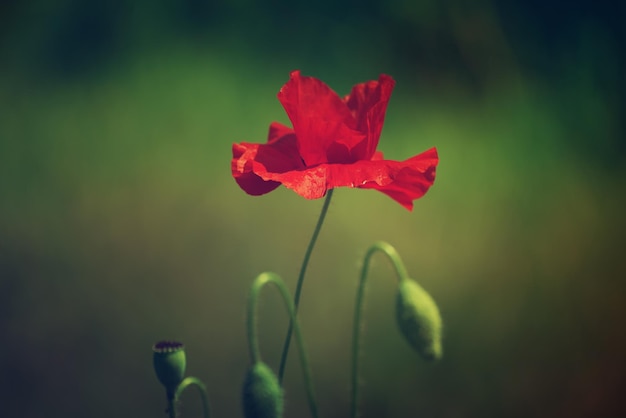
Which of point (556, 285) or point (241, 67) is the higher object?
point (241, 67)

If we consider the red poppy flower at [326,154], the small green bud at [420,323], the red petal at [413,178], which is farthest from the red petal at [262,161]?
the small green bud at [420,323]

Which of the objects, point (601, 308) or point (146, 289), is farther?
point (601, 308)

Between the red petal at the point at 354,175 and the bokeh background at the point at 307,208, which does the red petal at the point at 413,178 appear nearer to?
the red petal at the point at 354,175

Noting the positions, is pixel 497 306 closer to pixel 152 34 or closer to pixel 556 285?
pixel 556 285

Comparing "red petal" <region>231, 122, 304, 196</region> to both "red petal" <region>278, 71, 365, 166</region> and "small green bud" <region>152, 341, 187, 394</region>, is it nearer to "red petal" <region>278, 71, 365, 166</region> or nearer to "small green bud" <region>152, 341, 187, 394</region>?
"red petal" <region>278, 71, 365, 166</region>

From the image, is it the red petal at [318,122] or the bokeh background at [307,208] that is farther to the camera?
the bokeh background at [307,208]

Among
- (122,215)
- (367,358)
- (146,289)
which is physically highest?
(122,215)

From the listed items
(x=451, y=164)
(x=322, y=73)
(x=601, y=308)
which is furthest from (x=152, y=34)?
(x=601, y=308)
